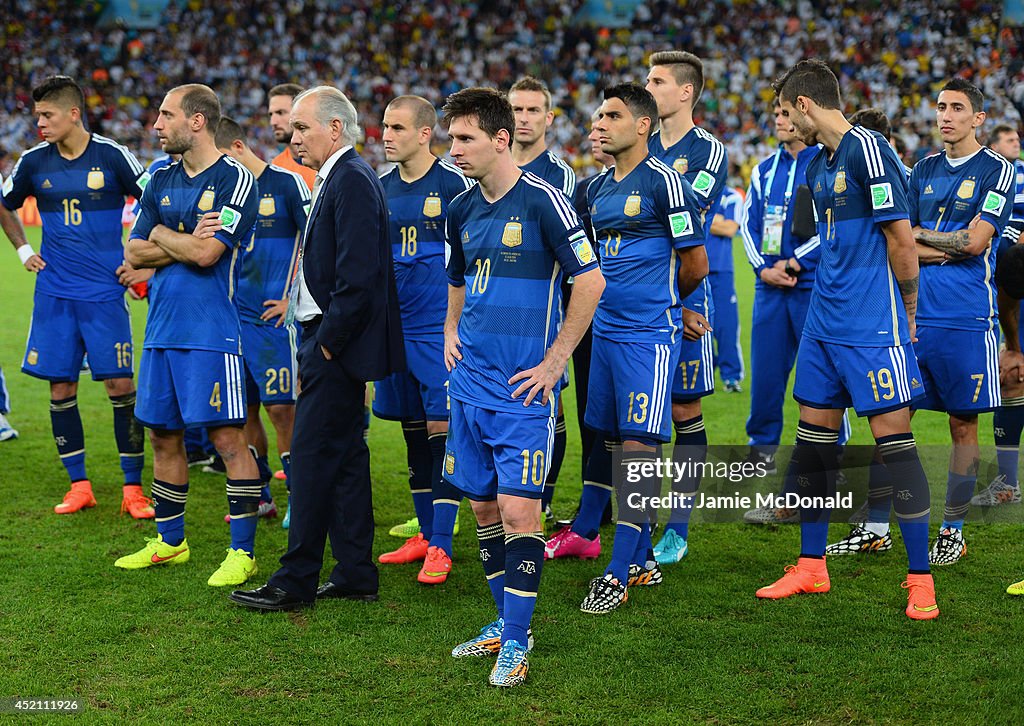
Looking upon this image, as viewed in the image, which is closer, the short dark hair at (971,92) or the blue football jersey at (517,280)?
A: the blue football jersey at (517,280)

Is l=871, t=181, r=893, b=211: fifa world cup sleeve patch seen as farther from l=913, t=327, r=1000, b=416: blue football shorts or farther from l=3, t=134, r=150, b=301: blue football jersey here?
l=3, t=134, r=150, b=301: blue football jersey

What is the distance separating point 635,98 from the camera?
16.3 feet

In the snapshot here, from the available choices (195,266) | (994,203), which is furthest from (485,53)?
(195,266)

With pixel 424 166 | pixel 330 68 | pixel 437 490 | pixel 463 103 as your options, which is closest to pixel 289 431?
pixel 437 490

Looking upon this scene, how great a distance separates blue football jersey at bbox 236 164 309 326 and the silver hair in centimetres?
151

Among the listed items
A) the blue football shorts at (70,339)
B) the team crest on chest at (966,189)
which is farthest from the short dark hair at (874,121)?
the blue football shorts at (70,339)

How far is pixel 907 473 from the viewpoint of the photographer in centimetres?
491

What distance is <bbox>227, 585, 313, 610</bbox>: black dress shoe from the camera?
490 centimetres

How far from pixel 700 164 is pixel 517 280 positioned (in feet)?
6.33

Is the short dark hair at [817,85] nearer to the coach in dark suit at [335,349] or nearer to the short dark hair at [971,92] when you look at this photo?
the short dark hair at [971,92]

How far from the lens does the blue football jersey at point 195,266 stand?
208 inches

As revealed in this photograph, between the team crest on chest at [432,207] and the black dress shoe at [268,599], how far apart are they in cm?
210

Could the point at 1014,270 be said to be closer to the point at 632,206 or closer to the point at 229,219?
the point at 632,206

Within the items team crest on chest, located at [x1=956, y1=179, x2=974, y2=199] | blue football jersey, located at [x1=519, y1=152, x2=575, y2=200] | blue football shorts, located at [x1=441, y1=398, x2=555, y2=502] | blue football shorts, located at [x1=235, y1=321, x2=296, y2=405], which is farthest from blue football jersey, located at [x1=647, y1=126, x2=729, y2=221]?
blue football shorts, located at [x1=235, y1=321, x2=296, y2=405]
